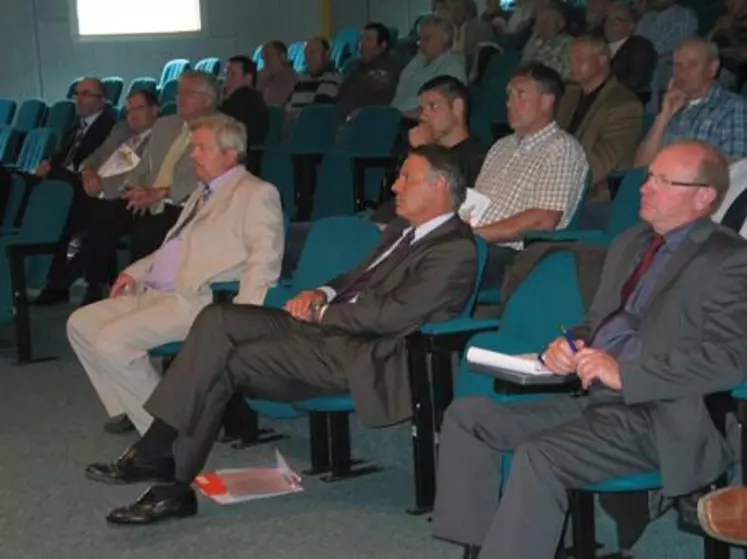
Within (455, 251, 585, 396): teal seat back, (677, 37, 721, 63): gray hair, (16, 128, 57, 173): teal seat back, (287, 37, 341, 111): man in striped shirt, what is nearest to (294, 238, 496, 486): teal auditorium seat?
(455, 251, 585, 396): teal seat back

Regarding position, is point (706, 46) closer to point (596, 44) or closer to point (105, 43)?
point (596, 44)

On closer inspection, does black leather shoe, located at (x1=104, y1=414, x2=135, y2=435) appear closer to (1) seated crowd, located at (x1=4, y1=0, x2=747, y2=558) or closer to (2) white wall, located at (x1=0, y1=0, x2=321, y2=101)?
(1) seated crowd, located at (x1=4, y1=0, x2=747, y2=558)

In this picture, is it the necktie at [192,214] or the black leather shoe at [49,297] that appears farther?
the black leather shoe at [49,297]

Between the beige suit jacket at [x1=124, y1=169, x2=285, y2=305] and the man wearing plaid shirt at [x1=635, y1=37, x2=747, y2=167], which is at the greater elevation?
the man wearing plaid shirt at [x1=635, y1=37, x2=747, y2=167]

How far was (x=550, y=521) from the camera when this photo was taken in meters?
Answer: 3.00

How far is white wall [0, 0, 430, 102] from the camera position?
45.8 feet

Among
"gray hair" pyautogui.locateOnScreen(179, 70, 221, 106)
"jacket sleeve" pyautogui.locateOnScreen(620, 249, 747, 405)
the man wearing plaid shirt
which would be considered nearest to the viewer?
"jacket sleeve" pyautogui.locateOnScreen(620, 249, 747, 405)

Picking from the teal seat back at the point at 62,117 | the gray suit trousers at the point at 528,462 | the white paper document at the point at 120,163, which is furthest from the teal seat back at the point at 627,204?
the teal seat back at the point at 62,117

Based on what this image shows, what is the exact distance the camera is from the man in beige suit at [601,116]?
557 centimetres

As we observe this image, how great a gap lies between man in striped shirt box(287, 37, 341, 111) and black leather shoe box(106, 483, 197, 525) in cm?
532

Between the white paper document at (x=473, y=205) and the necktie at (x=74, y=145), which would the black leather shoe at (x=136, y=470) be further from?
the necktie at (x=74, y=145)

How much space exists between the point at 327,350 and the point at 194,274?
92 centimetres

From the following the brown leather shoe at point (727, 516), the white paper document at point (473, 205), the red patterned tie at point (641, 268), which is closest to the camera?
the brown leather shoe at point (727, 516)

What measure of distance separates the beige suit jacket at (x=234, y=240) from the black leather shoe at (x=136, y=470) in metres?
0.72
